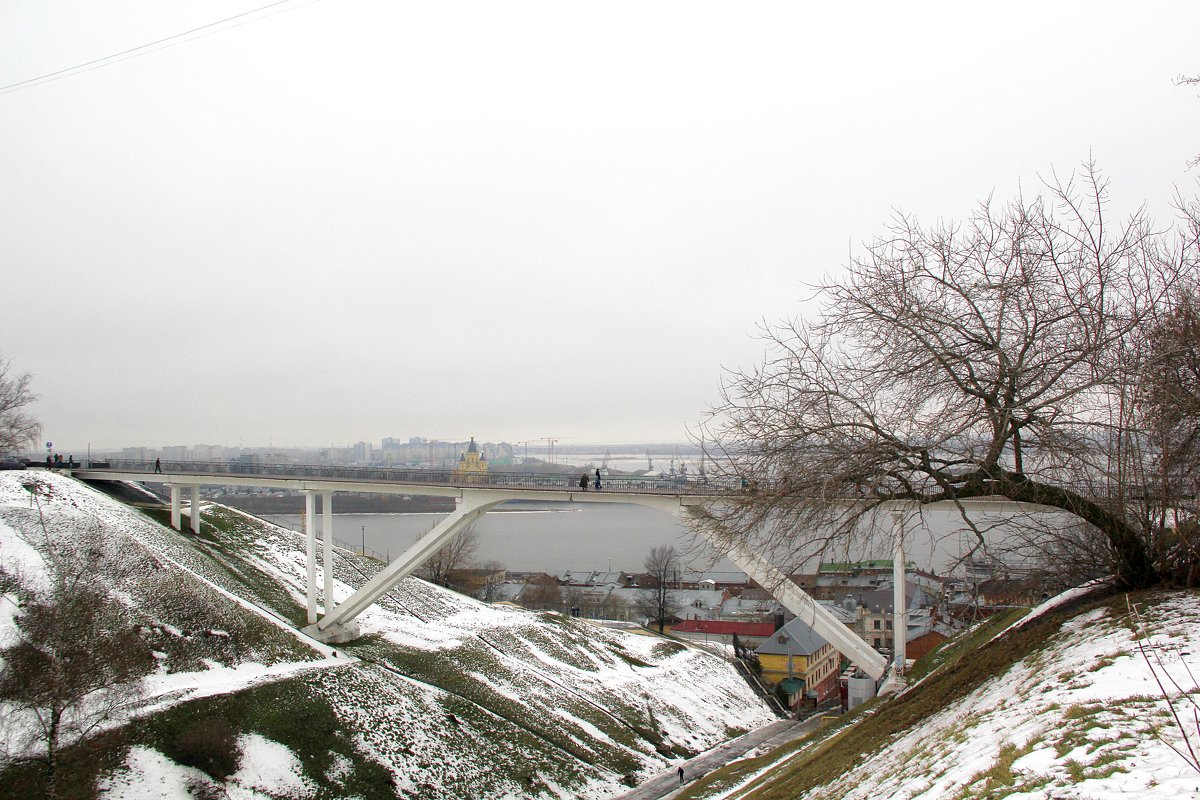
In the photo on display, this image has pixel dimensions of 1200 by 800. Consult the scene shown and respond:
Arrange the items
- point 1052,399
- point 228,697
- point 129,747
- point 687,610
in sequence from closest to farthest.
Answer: point 1052,399 → point 129,747 → point 228,697 → point 687,610

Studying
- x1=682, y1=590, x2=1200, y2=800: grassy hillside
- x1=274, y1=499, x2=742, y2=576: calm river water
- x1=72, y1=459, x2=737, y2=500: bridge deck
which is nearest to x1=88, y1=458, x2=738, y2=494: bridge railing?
x1=72, y1=459, x2=737, y2=500: bridge deck

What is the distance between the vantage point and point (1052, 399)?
6.91 meters

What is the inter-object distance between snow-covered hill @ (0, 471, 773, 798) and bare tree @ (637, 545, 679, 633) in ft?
54.1

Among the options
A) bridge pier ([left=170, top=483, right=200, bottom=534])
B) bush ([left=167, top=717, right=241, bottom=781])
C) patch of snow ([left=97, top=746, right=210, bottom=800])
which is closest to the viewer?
patch of snow ([left=97, top=746, right=210, bottom=800])

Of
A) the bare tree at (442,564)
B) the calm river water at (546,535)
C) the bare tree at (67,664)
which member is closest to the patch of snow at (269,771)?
the bare tree at (67,664)

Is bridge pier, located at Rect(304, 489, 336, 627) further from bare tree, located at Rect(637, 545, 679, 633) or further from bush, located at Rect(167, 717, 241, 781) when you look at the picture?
bare tree, located at Rect(637, 545, 679, 633)

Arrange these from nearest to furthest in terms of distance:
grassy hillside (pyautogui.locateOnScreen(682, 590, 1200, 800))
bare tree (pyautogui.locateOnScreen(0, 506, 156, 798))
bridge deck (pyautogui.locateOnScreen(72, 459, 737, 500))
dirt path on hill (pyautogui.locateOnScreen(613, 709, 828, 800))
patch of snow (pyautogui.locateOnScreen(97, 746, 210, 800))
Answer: grassy hillside (pyautogui.locateOnScreen(682, 590, 1200, 800))
bare tree (pyautogui.locateOnScreen(0, 506, 156, 798))
patch of snow (pyautogui.locateOnScreen(97, 746, 210, 800))
dirt path on hill (pyautogui.locateOnScreen(613, 709, 828, 800))
bridge deck (pyautogui.locateOnScreen(72, 459, 737, 500))

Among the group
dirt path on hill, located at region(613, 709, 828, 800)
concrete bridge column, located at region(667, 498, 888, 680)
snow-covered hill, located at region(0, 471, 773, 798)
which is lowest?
dirt path on hill, located at region(613, 709, 828, 800)

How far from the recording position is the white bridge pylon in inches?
581

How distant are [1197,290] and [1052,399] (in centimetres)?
248

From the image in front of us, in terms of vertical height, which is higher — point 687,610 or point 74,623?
point 74,623

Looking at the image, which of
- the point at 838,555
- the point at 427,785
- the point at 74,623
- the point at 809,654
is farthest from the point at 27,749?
the point at 809,654

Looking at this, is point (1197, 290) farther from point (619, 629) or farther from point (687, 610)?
point (687, 610)

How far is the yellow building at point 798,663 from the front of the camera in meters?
34.7
